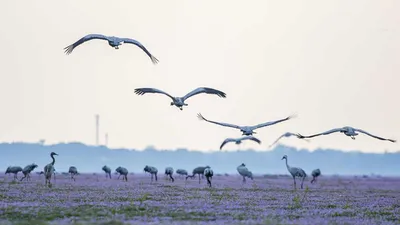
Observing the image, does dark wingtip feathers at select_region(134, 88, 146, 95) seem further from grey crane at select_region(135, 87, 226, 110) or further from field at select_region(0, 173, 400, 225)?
field at select_region(0, 173, 400, 225)

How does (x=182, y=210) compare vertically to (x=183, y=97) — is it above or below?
below

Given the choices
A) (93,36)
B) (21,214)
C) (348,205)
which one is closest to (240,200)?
(348,205)

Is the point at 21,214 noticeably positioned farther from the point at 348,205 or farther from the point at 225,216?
the point at 348,205

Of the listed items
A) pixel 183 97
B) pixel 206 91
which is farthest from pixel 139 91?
pixel 206 91

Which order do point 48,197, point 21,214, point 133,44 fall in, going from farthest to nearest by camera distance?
point 133,44 < point 48,197 < point 21,214

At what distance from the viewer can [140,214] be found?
27609 mm

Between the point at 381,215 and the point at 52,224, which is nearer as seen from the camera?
the point at 52,224

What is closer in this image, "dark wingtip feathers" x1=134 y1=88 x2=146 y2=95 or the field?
the field

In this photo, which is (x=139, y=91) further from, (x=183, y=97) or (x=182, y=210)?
(x=182, y=210)

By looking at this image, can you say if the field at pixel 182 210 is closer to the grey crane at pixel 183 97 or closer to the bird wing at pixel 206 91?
the grey crane at pixel 183 97

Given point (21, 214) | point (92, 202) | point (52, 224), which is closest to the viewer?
point (52, 224)

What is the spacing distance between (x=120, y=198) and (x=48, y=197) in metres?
3.11

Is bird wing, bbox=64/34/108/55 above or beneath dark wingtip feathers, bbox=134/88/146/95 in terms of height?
above

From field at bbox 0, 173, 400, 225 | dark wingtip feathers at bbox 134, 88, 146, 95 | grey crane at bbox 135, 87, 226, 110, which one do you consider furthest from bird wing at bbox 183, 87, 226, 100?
field at bbox 0, 173, 400, 225
